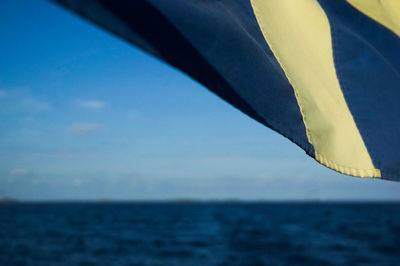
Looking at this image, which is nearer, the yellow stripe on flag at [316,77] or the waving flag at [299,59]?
the waving flag at [299,59]

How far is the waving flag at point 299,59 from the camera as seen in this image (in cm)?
97

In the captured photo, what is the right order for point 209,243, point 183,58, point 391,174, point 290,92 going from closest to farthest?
point 183,58 < point 290,92 < point 391,174 < point 209,243

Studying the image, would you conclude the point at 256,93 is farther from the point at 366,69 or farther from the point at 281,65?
the point at 366,69

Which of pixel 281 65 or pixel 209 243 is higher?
pixel 281 65

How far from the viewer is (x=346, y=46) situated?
4.95 ft

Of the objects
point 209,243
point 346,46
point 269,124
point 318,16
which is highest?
point 318,16

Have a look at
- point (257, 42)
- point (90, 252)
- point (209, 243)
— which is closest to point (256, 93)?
point (257, 42)

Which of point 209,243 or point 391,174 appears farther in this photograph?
point 209,243

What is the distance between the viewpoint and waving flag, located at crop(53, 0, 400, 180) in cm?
97

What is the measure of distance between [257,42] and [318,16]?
1.26ft

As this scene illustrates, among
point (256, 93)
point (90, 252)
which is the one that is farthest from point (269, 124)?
point (90, 252)

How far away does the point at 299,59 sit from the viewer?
1415mm

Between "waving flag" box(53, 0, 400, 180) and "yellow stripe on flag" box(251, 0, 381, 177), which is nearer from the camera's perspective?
"waving flag" box(53, 0, 400, 180)

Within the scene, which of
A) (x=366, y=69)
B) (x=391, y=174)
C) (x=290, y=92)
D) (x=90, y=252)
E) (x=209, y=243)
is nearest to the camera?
(x=290, y=92)
